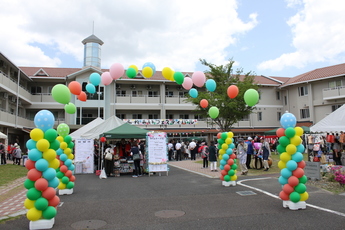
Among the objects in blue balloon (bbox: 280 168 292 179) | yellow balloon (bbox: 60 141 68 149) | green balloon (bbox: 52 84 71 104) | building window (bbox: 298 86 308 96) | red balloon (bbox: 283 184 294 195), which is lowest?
red balloon (bbox: 283 184 294 195)

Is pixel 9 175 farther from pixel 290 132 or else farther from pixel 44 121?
pixel 290 132

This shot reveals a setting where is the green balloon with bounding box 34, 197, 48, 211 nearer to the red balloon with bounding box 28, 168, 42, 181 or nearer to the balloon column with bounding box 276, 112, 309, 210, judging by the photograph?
the red balloon with bounding box 28, 168, 42, 181

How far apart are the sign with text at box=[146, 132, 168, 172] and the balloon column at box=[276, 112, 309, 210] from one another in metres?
7.43

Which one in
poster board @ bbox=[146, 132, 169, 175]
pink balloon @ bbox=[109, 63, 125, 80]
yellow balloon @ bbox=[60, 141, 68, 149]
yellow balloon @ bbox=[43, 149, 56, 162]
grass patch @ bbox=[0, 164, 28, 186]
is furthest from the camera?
poster board @ bbox=[146, 132, 169, 175]

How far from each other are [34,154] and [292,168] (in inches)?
232

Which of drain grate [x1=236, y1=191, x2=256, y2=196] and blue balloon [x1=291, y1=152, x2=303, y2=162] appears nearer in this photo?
blue balloon [x1=291, y1=152, x2=303, y2=162]

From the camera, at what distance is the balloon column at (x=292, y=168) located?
6.50 m

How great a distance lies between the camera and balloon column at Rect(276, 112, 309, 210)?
6500 millimetres

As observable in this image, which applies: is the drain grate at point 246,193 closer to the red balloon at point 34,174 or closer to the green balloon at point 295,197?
the green balloon at point 295,197

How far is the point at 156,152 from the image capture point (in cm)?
1354

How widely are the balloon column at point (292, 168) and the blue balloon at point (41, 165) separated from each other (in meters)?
5.51

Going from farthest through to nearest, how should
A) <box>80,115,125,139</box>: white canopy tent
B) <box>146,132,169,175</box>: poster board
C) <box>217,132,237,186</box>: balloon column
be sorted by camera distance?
1. <box>80,115,125,139</box>: white canopy tent
2. <box>146,132,169,175</box>: poster board
3. <box>217,132,237,186</box>: balloon column

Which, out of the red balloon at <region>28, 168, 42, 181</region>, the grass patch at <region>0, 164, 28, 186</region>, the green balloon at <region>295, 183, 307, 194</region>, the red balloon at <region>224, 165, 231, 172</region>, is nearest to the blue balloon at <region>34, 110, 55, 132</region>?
the red balloon at <region>28, 168, 42, 181</region>

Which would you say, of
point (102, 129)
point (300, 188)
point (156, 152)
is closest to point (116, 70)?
point (156, 152)
